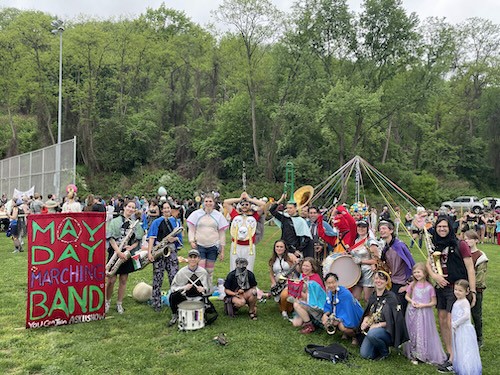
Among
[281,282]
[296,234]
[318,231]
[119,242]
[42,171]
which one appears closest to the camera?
[119,242]

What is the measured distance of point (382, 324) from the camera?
16.2 ft

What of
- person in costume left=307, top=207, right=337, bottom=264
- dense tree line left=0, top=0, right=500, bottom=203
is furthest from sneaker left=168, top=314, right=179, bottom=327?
dense tree line left=0, top=0, right=500, bottom=203

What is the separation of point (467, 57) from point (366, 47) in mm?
19834

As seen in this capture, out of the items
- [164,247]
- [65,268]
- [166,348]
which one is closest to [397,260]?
[166,348]

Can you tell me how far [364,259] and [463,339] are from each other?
2.03 m

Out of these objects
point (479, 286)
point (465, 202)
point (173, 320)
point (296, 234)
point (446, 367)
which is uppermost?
point (465, 202)

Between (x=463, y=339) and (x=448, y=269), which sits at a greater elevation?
(x=448, y=269)

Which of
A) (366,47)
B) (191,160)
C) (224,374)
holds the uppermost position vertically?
(366,47)

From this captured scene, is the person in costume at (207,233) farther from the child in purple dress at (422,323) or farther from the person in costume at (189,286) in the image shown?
the child in purple dress at (422,323)

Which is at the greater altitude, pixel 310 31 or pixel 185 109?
pixel 310 31

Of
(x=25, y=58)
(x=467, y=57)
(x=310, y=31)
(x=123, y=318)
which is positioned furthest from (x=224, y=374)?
(x=467, y=57)

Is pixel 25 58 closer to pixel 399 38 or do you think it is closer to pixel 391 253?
pixel 399 38

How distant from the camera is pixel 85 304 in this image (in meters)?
6.11

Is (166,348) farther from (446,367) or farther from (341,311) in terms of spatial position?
(446,367)
